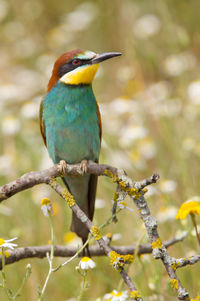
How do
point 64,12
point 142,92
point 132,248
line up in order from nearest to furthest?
1. point 132,248
2. point 142,92
3. point 64,12

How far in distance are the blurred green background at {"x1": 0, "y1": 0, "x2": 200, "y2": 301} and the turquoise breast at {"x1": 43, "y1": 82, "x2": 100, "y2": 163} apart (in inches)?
7.8

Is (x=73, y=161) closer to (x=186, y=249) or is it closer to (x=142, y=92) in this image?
(x=186, y=249)

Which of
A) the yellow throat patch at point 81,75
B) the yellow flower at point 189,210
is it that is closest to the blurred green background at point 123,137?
the yellow flower at point 189,210

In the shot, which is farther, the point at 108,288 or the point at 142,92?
the point at 142,92

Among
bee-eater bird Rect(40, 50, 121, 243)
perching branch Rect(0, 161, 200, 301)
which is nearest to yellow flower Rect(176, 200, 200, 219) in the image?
perching branch Rect(0, 161, 200, 301)

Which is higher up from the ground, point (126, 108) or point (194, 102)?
point (126, 108)

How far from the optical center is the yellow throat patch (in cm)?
203

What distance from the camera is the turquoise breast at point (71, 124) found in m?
2.08

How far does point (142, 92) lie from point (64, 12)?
2478 mm

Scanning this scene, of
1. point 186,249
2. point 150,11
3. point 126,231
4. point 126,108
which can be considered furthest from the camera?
point 150,11

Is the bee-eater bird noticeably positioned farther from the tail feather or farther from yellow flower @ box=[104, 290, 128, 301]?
yellow flower @ box=[104, 290, 128, 301]

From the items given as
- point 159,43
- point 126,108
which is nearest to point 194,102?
point 126,108

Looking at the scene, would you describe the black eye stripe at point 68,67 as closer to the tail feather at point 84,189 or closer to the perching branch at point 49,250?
the tail feather at point 84,189

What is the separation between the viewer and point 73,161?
212 cm
